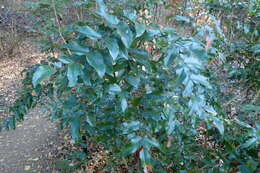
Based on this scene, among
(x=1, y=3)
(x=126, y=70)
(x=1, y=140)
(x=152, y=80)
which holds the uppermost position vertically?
(x=126, y=70)

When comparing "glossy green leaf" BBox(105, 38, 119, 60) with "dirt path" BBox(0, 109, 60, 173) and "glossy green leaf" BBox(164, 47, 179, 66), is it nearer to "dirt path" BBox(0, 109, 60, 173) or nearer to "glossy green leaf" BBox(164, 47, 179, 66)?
"glossy green leaf" BBox(164, 47, 179, 66)

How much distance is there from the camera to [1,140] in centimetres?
350

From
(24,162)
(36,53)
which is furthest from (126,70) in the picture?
(36,53)

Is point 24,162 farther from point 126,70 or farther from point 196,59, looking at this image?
point 196,59

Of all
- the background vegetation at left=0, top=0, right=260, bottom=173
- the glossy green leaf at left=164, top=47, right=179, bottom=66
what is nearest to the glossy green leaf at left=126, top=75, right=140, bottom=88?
the background vegetation at left=0, top=0, right=260, bottom=173

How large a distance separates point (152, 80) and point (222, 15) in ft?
8.10

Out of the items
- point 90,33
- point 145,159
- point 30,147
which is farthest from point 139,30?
point 30,147

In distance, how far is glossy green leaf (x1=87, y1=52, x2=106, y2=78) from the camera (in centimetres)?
78

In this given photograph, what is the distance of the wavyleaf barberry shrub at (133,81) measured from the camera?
849mm

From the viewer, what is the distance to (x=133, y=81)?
97 centimetres

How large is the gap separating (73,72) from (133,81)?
267 millimetres

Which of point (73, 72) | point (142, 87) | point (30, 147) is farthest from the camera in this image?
point (30, 147)

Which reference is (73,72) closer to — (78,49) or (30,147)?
(78,49)

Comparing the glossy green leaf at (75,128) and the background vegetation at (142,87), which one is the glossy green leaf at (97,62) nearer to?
the background vegetation at (142,87)
